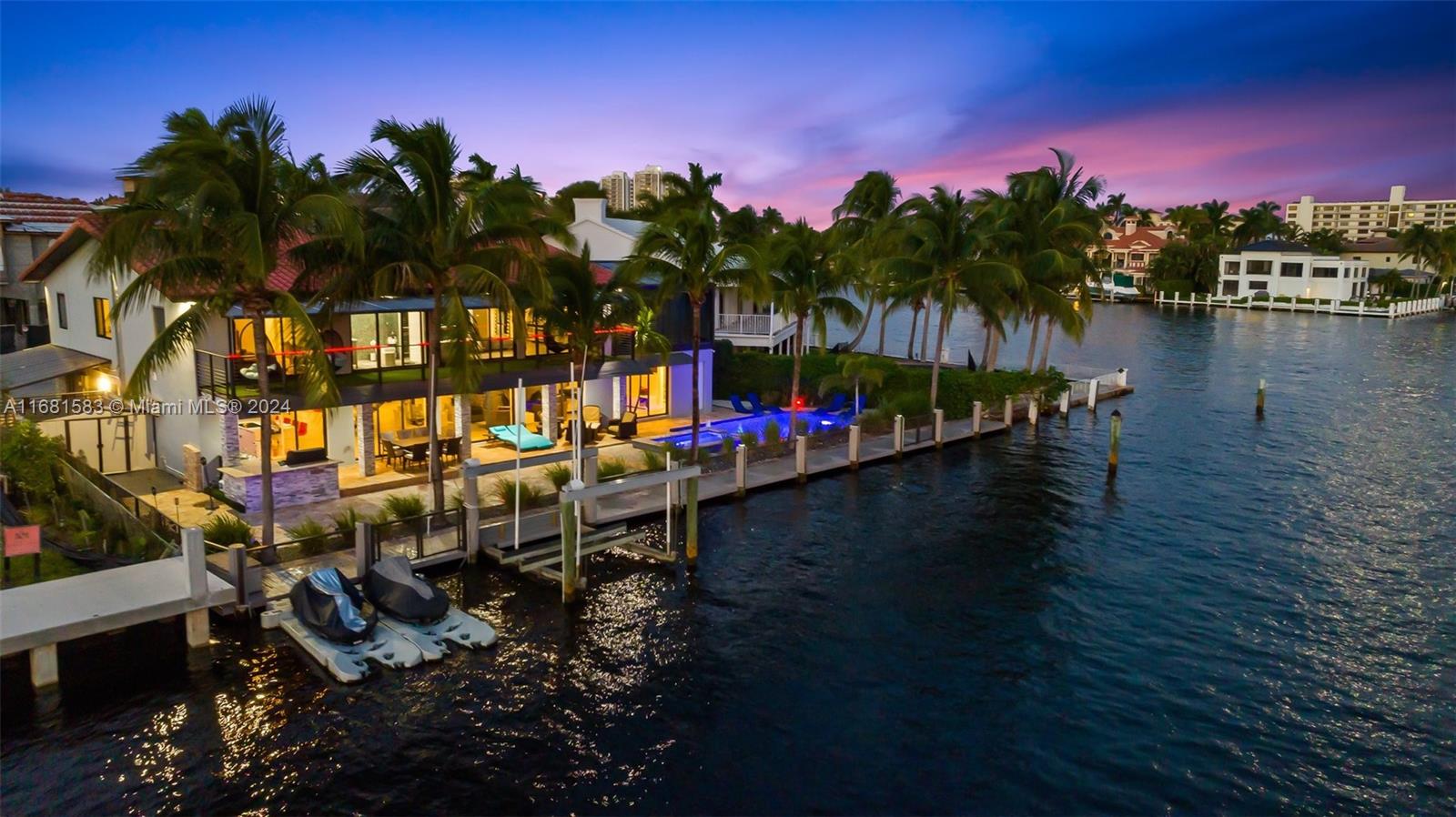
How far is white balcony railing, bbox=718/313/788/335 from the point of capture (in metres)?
44.4

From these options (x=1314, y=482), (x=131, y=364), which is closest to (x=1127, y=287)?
(x=1314, y=482)

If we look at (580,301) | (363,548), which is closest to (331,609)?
(363,548)

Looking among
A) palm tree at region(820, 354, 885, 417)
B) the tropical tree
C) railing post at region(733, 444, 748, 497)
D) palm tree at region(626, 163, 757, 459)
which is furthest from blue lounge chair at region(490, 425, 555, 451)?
the tropical tree

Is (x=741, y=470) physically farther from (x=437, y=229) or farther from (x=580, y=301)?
(x=437, y=229)

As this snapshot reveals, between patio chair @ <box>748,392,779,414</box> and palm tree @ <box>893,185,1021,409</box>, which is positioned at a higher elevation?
palm tree @ <box>893,185,1021,409</box>

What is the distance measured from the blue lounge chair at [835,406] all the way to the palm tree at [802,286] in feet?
11.6

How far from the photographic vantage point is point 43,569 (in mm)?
17906

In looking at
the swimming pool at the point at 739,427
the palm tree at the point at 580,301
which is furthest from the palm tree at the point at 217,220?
the swimming pool at the point at 739,427

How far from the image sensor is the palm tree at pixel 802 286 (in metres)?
31.6

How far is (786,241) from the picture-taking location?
31.9 metres

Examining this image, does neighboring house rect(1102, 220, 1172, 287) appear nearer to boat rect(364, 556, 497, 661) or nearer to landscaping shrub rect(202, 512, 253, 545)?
boat rect(364, 556, 497, 661)

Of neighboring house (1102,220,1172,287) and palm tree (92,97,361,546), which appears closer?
palm tree (92,97,361,546)

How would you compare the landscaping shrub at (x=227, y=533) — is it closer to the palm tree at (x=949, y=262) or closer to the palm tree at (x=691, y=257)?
the palm tree at (x=691, y=257)

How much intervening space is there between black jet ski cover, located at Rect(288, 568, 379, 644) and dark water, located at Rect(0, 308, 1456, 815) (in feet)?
2.35
